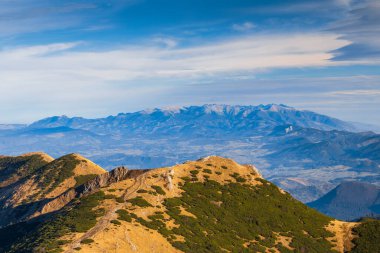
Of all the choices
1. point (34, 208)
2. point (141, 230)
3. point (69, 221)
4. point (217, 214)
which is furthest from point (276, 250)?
point (34, 208)

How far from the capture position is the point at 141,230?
319ft

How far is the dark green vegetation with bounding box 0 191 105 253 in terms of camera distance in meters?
87.6

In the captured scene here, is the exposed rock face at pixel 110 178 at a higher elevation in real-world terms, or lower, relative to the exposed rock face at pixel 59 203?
higher

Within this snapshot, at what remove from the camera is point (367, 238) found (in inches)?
4660

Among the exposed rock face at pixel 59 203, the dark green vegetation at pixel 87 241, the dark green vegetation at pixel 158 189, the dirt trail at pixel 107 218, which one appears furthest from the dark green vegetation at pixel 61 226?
the exposed rock face at pixel 59 203

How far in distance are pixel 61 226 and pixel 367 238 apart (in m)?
83.6

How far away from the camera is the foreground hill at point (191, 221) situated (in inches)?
3676

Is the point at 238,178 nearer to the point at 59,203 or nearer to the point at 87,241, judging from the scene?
the point at 87,241

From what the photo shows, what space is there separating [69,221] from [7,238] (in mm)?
42394

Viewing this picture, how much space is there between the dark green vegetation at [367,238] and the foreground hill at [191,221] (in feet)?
0.85

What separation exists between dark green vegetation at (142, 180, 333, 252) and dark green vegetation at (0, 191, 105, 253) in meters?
14.1

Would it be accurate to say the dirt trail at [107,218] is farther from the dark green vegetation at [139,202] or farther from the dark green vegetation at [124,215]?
the dark green vegetation at [139,202]

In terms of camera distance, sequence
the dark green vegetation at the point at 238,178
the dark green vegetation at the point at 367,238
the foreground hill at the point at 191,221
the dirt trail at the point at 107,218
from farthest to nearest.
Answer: the dark green vegetation at the point at 238,178
the dark green vegetation at the point at 367,238
the foreground hill at the point at 191,221
the dirt trail at the point at 107,218

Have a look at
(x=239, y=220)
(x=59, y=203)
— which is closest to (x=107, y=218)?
(x=239, y=220)
